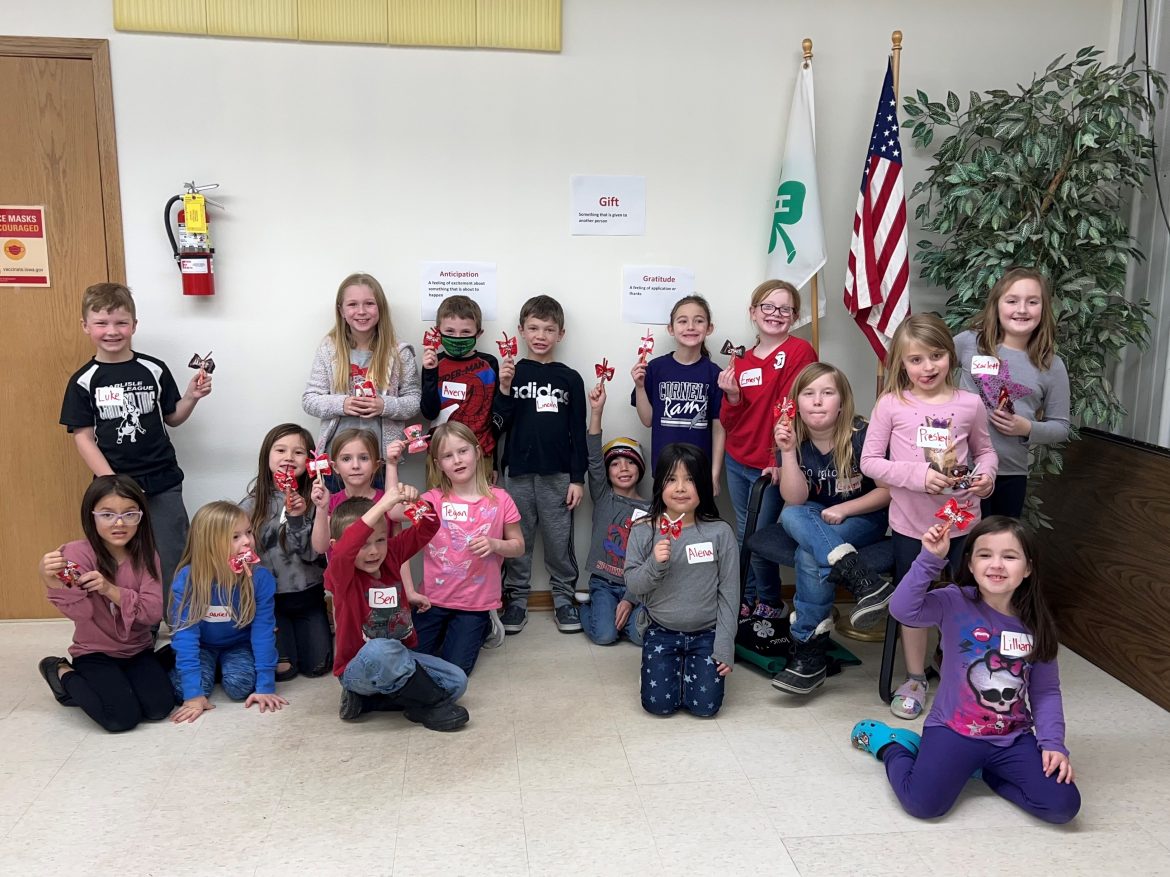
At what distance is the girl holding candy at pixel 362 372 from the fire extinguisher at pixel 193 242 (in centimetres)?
59

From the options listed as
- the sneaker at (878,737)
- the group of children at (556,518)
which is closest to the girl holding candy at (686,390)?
the group of children at (556,518)

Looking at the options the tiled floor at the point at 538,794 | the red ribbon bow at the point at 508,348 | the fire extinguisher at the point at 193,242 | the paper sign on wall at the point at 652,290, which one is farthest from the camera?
the paper sign on wall at the point at 652,290

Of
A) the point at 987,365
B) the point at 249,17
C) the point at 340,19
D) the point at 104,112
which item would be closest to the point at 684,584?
the point at 987,365

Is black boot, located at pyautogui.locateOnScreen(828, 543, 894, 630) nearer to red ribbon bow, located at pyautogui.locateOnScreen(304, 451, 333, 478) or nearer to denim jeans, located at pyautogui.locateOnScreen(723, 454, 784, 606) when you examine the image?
denim jeans, located at pyautogui.locateOnScreen(723, 454, 784, 606)

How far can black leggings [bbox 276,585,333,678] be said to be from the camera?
3.88 metres

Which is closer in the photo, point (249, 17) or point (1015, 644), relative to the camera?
point (1015, 644)

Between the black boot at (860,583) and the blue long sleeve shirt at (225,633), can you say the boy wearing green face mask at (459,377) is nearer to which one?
the blue long sleeve shirt at (225,633)

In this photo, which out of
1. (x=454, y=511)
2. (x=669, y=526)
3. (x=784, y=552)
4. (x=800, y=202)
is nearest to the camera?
(x=669, y=526)

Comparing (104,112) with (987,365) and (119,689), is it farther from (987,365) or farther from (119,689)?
(987,365)

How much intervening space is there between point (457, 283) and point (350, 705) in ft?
6.72

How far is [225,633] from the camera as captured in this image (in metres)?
3.59

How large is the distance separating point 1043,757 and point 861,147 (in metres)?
3.01

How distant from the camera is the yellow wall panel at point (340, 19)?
4.16m

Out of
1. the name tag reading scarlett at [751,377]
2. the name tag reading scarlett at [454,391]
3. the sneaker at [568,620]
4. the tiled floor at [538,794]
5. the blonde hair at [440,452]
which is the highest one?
the name tag reading scarlett at [751,377]
